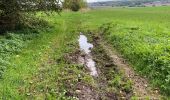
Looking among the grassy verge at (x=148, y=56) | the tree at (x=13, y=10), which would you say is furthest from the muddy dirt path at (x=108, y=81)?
the tree at (x=13, y=10)

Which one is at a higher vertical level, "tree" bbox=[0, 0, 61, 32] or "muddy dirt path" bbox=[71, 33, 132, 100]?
"tree" bbox=[0, 0, 61, 32]

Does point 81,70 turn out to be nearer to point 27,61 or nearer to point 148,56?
point 27,61

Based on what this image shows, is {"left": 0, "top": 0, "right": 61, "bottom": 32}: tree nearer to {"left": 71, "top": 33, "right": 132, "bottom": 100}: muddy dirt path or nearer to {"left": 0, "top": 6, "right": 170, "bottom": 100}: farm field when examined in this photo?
{"left": 0, "top": 6, "right": 170, "bottom": 100}: farm field

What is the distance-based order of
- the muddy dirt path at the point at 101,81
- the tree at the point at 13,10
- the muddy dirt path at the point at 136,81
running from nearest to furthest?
the muddy dirt path at the point at 101,81 < the muddy dirt path at the point at 136,81 < the tree at the point at 13,10

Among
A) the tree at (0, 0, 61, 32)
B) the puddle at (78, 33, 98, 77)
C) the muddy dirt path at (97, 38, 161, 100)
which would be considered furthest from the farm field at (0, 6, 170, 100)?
the tree at (0, 0, 61, 32)

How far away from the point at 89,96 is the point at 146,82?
305 centimetres

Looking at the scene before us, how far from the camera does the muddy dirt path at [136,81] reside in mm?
12824

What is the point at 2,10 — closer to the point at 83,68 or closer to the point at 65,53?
the point at 65,53

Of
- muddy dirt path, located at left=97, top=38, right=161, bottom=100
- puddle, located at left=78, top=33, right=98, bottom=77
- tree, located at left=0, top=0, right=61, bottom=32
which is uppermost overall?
tree, located at left=0, top=0, right=61, bottom=32

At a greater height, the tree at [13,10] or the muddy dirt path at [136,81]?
the tree at [13,10]

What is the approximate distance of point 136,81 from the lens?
574 inches

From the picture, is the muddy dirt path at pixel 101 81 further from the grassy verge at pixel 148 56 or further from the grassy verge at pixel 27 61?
the grassy verge at pixel 27 61

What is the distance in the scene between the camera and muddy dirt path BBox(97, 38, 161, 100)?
42.1 feet

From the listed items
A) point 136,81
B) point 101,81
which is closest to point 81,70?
point 101,81
